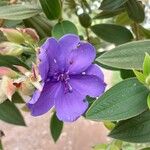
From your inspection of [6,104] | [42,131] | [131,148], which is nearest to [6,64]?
[6,104]

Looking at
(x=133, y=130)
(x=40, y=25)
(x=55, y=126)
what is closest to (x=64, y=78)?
(x=133, y=130)

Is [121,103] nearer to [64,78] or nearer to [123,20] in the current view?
[64,78]

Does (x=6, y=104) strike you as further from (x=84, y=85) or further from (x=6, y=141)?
(x=6, y=141)

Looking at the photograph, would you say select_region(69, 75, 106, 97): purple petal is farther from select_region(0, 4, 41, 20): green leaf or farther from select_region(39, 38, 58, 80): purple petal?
select_region(0, 4, 41, 20): green leaf

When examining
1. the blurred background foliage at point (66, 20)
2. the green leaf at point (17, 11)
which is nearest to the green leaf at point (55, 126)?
the blurred background foliage at point (66, 20)

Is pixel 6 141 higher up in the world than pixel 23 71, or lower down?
lower down

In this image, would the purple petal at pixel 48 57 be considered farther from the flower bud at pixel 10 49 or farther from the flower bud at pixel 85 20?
the flower bud at pixel 85 20
